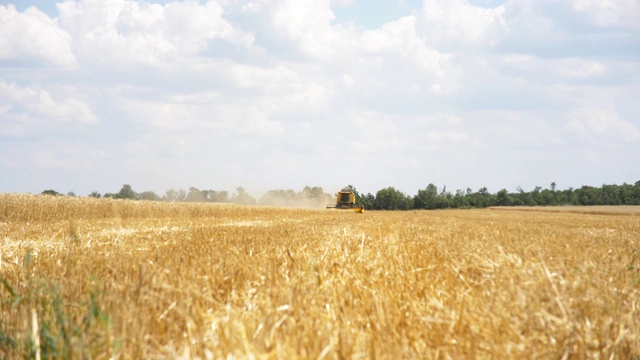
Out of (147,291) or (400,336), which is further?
(147,291)

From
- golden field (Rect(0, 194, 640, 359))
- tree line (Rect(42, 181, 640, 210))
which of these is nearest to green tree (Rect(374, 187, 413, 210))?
tree line (Rect(42, 181, 640, 210))

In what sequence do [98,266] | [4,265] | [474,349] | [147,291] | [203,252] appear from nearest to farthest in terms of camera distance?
[474,349], [147,291], [98,266], [203,252], [4,265]

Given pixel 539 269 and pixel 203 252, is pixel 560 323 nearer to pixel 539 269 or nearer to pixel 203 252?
pixel 539 269

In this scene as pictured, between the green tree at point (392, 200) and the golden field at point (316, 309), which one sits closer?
the golden field at point (316, 309)

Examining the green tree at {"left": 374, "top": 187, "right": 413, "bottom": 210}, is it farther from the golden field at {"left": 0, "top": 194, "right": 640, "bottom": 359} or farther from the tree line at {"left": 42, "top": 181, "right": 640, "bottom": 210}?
the golden field at {"left": 0, "top": 194, "right": 640, "bottom": 359}

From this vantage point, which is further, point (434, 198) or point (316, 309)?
point (434, 198)

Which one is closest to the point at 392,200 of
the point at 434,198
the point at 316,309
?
the point at 434,198

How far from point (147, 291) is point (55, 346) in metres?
1.15

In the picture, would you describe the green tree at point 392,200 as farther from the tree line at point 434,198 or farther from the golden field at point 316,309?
the golden field at point 316,309

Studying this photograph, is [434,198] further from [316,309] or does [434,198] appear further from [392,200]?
[316,309]

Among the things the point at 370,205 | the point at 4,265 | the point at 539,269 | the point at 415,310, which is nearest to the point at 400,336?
the point at 415,310

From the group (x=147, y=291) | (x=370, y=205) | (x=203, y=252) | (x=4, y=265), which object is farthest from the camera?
(x=370, y=205)

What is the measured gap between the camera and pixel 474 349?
145 inches

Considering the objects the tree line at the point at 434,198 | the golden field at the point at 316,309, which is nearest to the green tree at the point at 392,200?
the tree line at the point at 434,198
